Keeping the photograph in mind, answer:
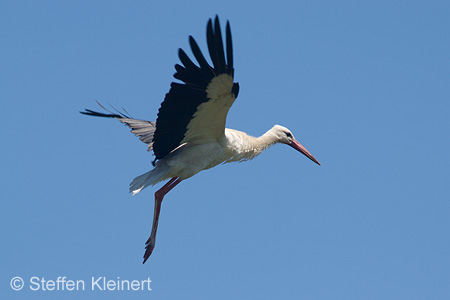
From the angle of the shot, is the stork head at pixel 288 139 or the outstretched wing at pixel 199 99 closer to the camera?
the outstretched wing at pixel 199 99

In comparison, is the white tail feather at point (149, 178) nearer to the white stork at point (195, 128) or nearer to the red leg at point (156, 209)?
the white stork at point (195, 128)

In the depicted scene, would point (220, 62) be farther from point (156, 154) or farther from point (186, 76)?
point (156, 154)

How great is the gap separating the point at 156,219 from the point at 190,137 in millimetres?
1109

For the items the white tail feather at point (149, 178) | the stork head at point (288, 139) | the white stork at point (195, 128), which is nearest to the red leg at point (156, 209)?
the white stork at point (195, 128)

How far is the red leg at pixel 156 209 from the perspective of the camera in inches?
345

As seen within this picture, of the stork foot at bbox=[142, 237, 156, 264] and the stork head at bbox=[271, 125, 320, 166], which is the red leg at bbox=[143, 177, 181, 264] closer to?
the stork foot at bbox=[142, 237, 156, 264]

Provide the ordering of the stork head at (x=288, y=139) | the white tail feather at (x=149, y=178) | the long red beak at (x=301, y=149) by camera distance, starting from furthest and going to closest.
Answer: the long red beak at (x=301, y=149)
the stork head at (x=288, y=139)
the white tail feather at (x=149, y=178)

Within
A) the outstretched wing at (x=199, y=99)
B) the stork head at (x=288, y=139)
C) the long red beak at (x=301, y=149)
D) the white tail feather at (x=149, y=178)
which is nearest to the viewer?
the outstretched wing at (x=199, y=99)

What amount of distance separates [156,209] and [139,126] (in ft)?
4.02

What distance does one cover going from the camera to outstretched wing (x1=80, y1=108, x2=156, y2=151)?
373 inches

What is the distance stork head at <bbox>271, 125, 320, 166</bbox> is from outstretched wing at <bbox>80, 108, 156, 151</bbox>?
1.60 metres

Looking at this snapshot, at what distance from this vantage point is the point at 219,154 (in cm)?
869

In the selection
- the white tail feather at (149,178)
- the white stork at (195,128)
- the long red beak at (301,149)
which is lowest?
Answer: the white tail feather at (149,178)

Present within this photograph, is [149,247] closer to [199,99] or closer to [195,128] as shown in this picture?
[195,128]
